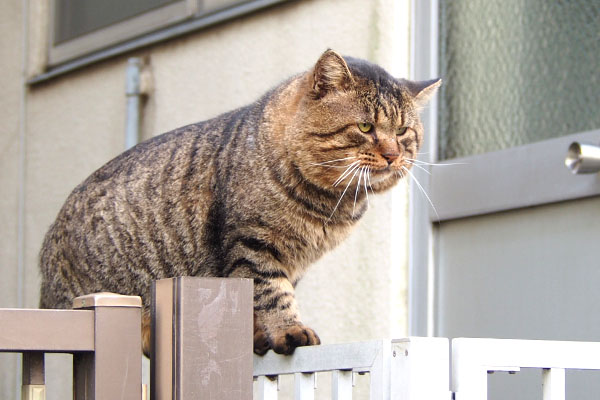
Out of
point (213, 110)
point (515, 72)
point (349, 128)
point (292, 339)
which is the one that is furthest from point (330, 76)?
point (213, 110)

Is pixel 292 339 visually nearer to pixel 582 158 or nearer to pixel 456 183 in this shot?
pixel 582 158

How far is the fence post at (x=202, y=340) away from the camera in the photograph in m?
1.40

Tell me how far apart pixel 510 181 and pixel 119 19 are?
2.55 m

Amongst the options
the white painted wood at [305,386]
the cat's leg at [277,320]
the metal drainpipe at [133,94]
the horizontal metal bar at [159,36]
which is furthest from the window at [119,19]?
the white painted wood at [305,386]

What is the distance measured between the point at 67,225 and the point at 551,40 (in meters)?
1.82

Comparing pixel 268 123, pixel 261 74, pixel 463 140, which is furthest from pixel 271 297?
pixel 261 74

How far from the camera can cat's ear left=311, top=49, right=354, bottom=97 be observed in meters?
2.57

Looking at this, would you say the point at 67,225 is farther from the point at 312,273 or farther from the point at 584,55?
the point at 584,55

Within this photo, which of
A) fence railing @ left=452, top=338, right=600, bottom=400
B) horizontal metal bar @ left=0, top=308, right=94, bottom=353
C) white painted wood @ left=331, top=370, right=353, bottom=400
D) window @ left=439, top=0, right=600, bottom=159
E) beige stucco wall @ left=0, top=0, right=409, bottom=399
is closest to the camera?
horizontal metal bar @ left=0, top=308, right=94, bottom=353

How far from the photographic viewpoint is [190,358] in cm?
140

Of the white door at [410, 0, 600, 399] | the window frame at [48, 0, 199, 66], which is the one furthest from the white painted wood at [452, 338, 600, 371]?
the window frame at [48, 0, 199, 66]

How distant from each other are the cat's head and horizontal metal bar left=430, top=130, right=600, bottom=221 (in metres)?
0.74

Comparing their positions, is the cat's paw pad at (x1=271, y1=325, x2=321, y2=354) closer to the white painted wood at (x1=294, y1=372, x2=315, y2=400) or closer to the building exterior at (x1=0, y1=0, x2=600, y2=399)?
the white painted wood at (x1=294, y1=372, x2=315, y2=400)

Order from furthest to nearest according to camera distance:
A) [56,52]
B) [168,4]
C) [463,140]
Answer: [56,52] → [168,4] → [463,140]
